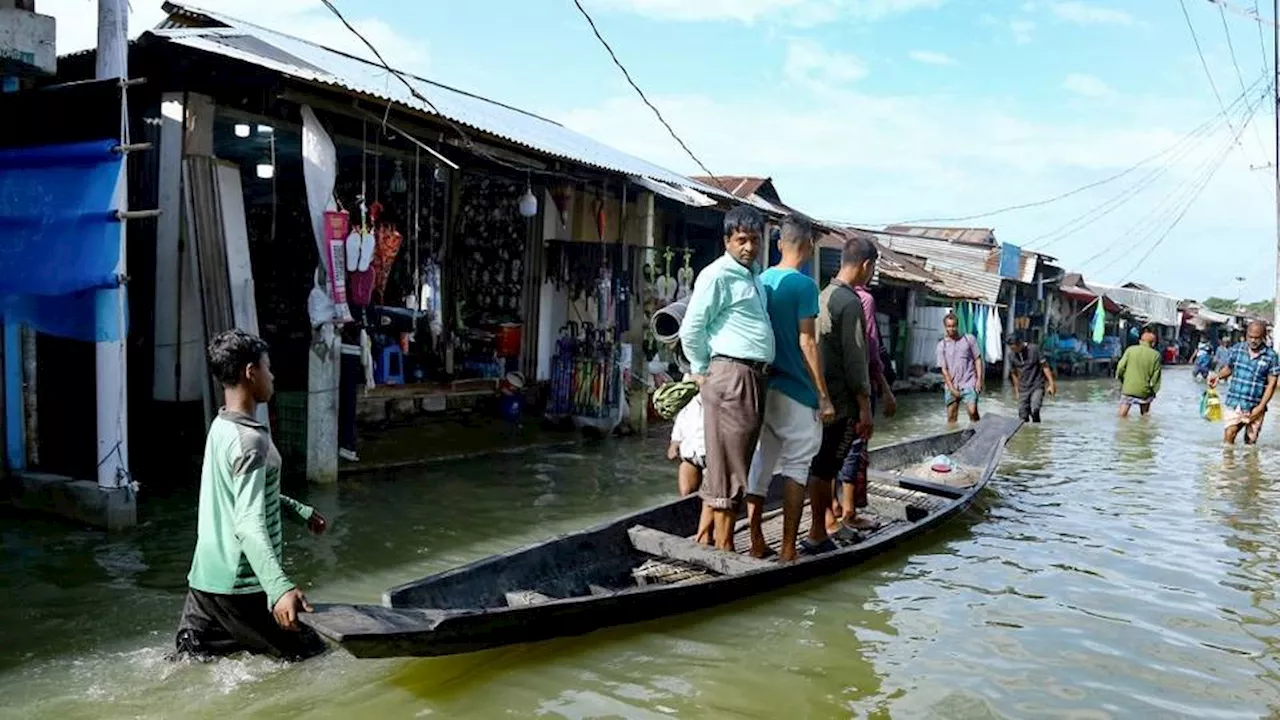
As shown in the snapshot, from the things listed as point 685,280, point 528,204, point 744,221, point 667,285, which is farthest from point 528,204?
point 744,221

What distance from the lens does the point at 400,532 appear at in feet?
22.1

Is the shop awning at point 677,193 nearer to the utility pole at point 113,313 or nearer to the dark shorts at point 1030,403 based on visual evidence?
the dark shorts at point 1030,403

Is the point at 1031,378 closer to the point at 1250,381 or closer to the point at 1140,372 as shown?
the point at 1140,372

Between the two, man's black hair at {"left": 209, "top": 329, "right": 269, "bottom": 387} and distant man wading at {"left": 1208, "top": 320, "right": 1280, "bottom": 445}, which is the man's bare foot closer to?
man's black hair at {"left": 209, "top": 329, "right": 269, "bottom": 387}

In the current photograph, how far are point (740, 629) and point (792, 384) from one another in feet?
4.46

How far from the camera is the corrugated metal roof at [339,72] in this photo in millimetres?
6793

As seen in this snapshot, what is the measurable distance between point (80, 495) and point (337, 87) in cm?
333

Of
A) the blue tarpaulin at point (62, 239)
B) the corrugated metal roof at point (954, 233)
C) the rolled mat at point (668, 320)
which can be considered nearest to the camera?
the blue tarpaulin at point (62, 239)

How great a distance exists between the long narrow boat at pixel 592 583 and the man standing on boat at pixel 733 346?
597mm

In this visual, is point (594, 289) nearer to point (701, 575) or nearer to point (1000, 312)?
point (701, 575)

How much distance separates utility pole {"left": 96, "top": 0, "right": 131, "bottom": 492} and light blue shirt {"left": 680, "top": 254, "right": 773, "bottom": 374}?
11.7 ft

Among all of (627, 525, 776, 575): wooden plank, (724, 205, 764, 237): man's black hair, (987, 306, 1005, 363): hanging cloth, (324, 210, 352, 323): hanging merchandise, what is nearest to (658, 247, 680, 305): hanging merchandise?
(324, 210, 352, 323): hanging merchandise

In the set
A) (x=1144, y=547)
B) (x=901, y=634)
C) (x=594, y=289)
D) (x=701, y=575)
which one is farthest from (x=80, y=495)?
(x=1144, y=547)

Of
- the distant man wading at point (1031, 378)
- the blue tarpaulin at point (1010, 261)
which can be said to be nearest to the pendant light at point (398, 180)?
the distant man wading at point (1031, 378)
